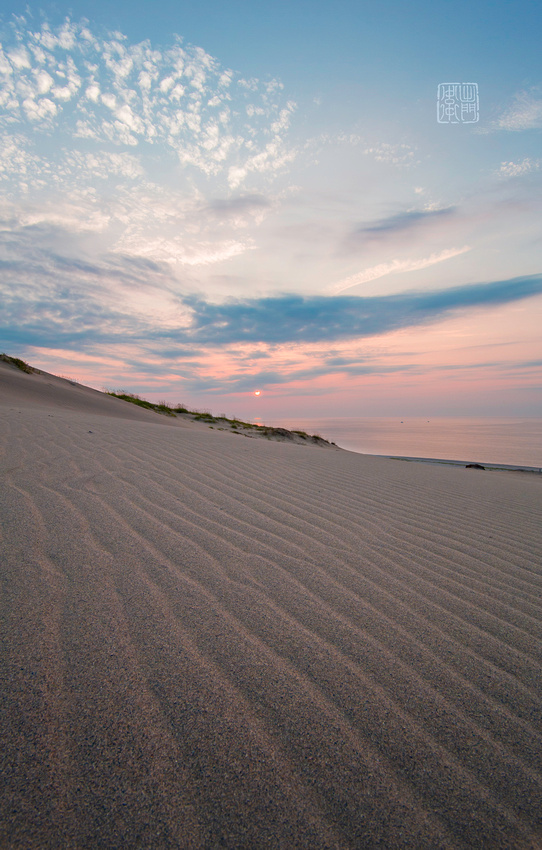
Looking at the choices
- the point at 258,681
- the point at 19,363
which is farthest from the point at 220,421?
the point at 258,681

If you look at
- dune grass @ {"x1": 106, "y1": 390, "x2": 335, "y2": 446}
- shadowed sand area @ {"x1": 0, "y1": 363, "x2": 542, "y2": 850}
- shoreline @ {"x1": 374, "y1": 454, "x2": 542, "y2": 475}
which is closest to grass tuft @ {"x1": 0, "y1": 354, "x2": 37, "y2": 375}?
dune grass @ {"x1": 106, "y1": 390, "x2": 335, "y2": 446}

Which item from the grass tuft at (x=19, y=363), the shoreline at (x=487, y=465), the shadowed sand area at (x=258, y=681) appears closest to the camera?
the shadowed sand area at (x=258, y=681)

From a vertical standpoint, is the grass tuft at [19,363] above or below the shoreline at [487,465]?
above

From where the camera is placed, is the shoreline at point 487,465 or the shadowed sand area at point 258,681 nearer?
the shadowed sand area at point 258,681

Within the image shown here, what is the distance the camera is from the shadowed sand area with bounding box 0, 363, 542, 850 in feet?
3.69

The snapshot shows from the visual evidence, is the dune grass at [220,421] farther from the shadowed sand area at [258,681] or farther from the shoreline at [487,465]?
the shadowed sand area at [258,681]

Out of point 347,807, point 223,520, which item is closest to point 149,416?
point 223,520

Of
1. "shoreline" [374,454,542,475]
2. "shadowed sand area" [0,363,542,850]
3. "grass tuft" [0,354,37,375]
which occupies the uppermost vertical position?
"grass tuft" [0,354,37,375]

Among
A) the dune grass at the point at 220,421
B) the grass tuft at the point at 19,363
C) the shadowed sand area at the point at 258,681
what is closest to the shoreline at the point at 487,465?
the dune grass at the point at 220,421

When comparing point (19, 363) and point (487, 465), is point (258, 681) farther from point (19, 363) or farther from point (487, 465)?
point (19, 363)

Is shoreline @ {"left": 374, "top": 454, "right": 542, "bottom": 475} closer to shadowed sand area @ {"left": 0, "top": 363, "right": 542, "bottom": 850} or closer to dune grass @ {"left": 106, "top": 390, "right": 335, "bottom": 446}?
Answer: dune grass @ {"left": 106, "top": 390, "right": 335, "bottom": 446}

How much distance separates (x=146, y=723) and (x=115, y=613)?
0.64 meters

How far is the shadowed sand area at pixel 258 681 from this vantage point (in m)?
1.12

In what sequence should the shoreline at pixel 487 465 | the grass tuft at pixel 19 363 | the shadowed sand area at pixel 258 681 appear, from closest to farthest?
the shadowed sand area at pixel 258 681
the shoreline at pixel 487 465
the grass tuft at pixel 19 363
